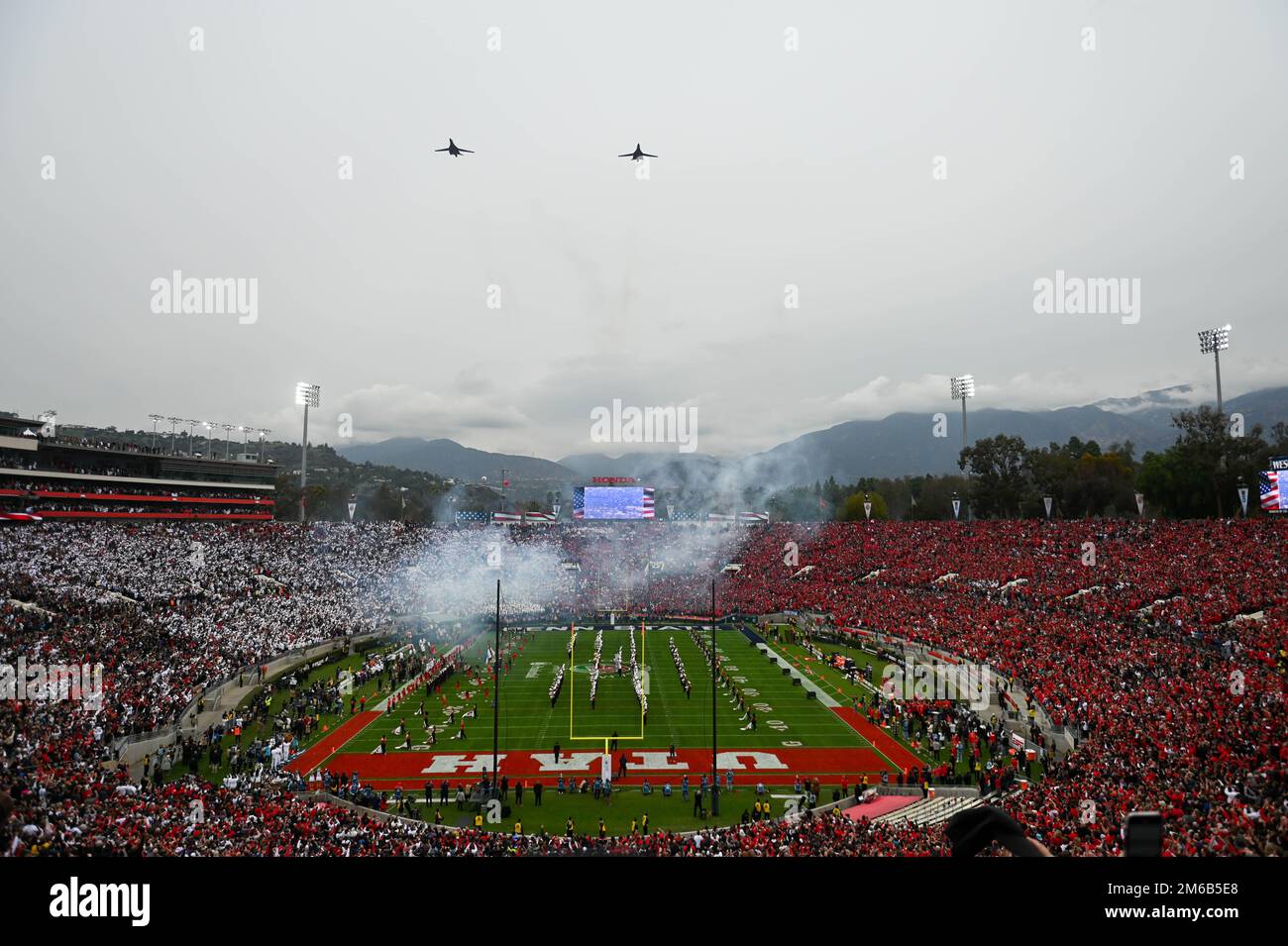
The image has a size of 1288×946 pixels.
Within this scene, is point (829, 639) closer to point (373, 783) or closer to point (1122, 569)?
point (1122, 569)

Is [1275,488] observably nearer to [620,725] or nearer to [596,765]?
[620,725]

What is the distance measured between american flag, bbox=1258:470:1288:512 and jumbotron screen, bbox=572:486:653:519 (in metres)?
45.1

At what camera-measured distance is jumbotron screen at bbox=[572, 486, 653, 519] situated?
71312 millimetres

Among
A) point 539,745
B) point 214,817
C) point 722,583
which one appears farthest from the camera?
point 722,583

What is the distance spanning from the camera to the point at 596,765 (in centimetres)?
2394

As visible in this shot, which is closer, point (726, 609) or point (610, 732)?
point (610, 732)

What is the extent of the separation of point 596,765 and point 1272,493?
41.5 metres

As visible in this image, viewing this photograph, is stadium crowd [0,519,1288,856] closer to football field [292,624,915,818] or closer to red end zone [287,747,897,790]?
red end zone [287,747,897,790]

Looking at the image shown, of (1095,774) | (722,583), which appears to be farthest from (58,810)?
(722,583)
